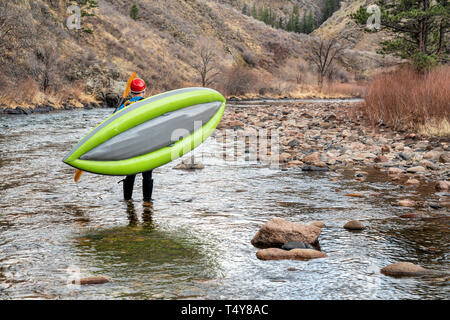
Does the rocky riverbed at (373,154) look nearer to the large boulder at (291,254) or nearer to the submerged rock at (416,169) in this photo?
the submerged rock at (416,169)

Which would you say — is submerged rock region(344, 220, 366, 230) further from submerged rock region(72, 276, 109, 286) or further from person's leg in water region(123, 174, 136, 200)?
person's leg in water region(123, 174, 136, 200)

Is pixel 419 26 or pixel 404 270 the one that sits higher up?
pixel 419 26

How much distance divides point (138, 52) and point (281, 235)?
1750 inches

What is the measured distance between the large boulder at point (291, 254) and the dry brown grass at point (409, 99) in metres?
8.95

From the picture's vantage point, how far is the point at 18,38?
32.9 metres

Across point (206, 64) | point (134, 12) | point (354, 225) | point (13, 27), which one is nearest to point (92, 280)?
point (354, 225)

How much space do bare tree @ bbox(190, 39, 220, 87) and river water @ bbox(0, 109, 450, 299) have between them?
39038mm

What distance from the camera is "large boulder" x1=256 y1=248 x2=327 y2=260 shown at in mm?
4070

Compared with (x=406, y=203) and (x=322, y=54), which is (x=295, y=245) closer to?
(x=406, y=203)

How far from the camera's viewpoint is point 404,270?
3.63 meters

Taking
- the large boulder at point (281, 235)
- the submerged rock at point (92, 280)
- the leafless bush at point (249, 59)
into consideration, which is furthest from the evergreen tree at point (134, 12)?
the submerged rock at point (92, 280)

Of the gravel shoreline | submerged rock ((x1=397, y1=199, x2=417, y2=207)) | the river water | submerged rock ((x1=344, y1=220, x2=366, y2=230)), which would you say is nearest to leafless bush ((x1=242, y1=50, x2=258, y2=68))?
the gravel shoreline

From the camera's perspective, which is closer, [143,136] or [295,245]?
[295,245]
